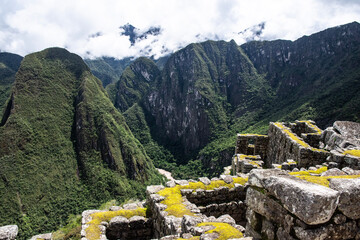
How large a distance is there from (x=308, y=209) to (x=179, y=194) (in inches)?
239

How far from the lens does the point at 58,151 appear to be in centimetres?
12375

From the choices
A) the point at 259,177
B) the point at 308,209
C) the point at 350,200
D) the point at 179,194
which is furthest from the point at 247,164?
the point at 308,209

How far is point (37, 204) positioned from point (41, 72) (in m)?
101

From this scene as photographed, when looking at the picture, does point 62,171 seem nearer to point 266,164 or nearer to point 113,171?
point 113,171

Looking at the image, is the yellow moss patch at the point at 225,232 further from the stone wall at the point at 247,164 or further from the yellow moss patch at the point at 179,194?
the stone wall at the point at 247,164

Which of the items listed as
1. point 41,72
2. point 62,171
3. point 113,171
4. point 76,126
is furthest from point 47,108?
point 113,171

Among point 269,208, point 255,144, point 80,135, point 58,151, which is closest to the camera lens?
point 269,208

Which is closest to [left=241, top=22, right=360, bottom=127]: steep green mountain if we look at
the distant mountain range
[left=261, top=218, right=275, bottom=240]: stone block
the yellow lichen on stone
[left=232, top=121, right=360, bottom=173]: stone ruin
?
the distant mountain range

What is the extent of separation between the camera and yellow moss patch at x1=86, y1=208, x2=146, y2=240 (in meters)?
7.42

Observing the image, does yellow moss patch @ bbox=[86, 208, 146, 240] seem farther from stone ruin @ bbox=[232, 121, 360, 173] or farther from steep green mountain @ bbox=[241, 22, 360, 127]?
steep green mountain @ bbox=[241, 22, 360, 127]

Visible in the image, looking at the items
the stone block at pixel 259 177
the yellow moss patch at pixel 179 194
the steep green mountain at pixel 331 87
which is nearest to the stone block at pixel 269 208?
the stone block at pixel 259 177

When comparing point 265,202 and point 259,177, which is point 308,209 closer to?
point 265,202

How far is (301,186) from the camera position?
3.32 metres

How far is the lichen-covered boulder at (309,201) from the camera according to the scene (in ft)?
9.84
